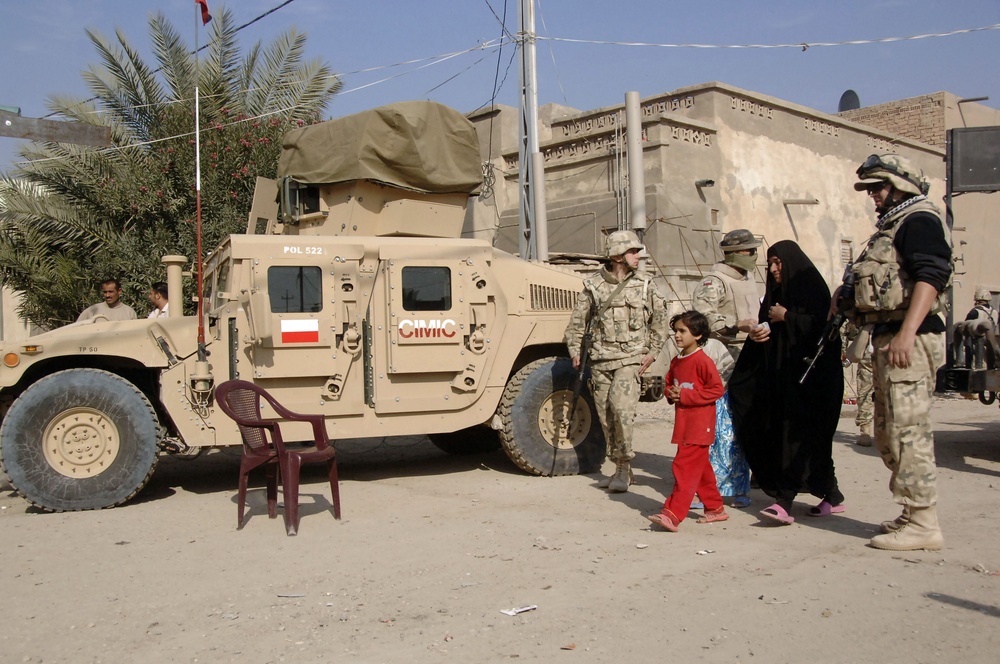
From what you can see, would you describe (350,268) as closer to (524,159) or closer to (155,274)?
(524,159)

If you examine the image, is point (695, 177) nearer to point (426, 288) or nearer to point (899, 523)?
point (426, 288)

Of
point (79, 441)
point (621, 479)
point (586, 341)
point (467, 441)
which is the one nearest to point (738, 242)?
point (586, 341)

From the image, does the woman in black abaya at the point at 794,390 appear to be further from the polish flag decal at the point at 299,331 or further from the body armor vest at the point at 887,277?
the polish flag decal at the point at 299,331

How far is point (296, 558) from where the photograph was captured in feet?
16.5

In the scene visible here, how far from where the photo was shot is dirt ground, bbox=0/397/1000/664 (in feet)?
11.8

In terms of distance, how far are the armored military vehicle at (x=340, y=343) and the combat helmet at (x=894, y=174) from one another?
2.96 meters

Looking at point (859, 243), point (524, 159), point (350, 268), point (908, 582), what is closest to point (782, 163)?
point (859, 243)

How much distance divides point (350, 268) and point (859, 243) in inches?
557

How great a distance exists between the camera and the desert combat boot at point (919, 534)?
4.71m

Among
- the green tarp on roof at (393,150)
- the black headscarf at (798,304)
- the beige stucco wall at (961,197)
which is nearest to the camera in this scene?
the black headscarf at (798,304)

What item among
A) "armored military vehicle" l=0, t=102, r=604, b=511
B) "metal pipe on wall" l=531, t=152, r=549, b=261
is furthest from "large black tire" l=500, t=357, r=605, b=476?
"metal pipe on wall" l=531, t=152, r=549, b=261

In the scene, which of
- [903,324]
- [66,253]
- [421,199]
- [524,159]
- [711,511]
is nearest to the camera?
[903,324]

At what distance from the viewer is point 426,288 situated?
6938mm

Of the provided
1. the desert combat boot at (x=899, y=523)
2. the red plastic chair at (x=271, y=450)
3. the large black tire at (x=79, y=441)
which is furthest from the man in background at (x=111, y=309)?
the desert combat boot at (x=899, y=523)
